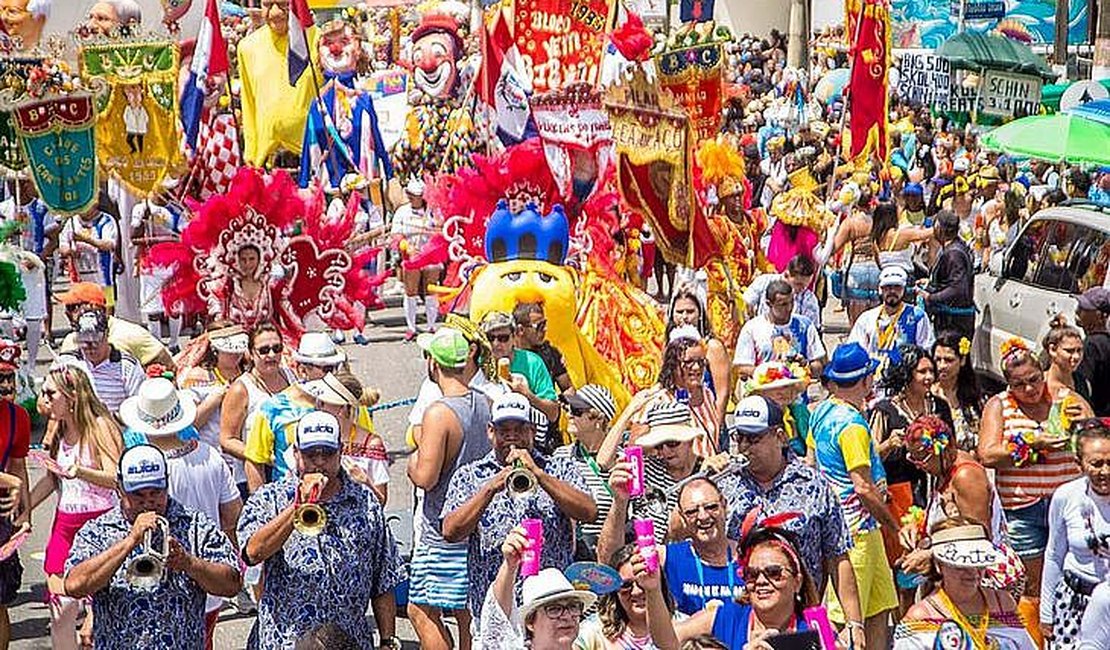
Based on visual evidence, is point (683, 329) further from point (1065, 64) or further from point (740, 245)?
point (1065, 64)

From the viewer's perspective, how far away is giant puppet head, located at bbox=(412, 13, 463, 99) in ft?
66.5

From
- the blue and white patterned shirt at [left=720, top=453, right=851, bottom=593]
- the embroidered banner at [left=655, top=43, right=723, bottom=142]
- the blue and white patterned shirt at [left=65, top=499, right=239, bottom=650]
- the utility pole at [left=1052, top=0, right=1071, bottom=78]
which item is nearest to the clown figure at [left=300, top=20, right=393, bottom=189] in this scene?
the embroidered banner at [left=655, top=43, right=723, bottom=142]

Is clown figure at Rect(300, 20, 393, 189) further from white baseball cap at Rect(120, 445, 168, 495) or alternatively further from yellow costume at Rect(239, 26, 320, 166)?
white baseball cap at Rect(120, 445, 168, 495)

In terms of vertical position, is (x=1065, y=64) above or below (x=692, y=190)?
below

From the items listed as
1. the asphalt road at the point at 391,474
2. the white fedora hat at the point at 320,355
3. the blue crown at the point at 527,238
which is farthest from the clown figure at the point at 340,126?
the white fedora hat at the point at 320,355

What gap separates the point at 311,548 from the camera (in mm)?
6812

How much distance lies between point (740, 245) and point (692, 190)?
165cm

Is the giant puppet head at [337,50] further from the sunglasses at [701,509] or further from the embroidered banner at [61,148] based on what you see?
the sunglasses at [701,509]

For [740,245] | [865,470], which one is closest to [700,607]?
[865,470]

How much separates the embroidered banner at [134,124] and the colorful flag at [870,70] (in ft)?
18.1

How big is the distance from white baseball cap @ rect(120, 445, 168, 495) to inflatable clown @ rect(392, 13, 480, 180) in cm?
1259

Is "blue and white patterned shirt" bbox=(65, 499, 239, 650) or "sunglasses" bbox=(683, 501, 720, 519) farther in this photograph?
"blue and white patterned shirt" bbox=(65, 499, 239, 650)

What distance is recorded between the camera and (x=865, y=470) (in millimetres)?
7855

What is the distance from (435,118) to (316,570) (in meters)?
13.3
